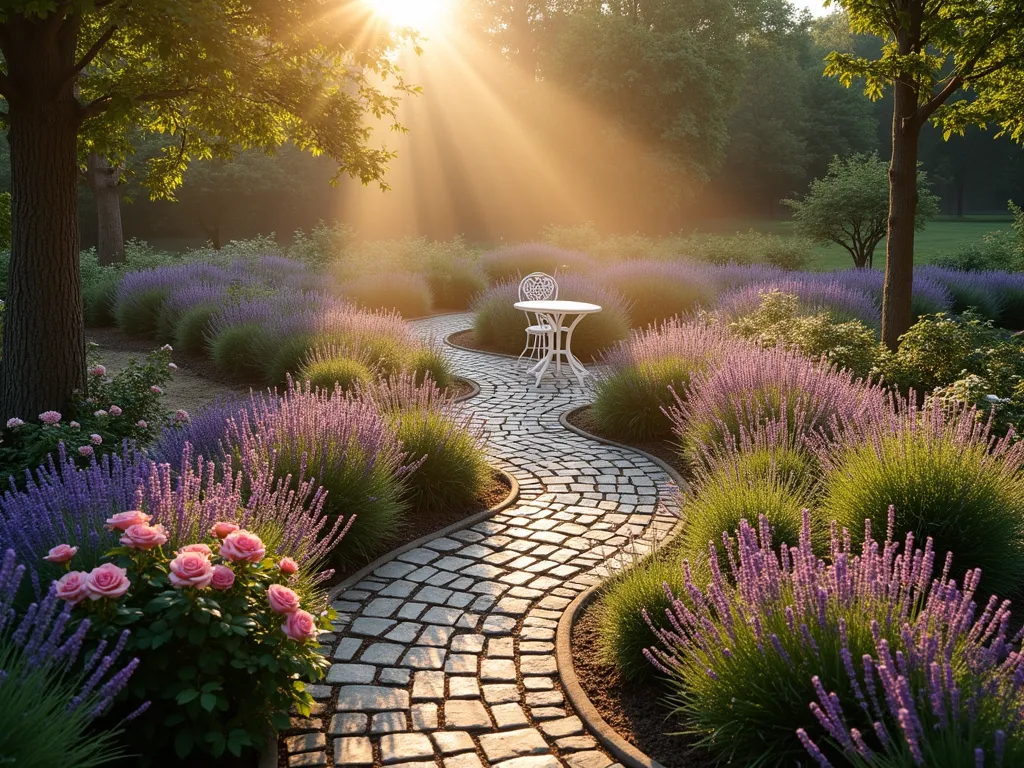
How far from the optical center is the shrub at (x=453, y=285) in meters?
18.4

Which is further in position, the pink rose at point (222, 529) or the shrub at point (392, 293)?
the shrub at point (392, 293)

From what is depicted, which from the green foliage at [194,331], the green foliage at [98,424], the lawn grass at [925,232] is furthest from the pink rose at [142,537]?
the lawn grass at [925,232]

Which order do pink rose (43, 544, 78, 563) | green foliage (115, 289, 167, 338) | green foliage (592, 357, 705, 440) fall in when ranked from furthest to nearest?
green foliage (115, 289, 167, 338)
green foliage (592, 357, 705, 440)
pink rose (43, 544, 78, 563)

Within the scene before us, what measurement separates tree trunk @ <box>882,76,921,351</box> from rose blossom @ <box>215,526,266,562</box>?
8.01m

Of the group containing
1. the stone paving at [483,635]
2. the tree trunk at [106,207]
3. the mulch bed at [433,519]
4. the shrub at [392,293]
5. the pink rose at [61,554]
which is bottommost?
the stone paving at [483,635]

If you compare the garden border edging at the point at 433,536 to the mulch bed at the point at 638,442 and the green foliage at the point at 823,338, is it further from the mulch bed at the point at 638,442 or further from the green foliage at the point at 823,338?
the green foliage at the point at 823,338

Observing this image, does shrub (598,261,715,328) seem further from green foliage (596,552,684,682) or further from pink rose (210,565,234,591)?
pink rose (210,565,234,591)

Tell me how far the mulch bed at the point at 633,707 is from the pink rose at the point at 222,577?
1641mm

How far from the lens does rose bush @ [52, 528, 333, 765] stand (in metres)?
2.76

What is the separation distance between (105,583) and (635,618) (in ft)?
7.22

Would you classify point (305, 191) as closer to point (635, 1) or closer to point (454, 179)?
point (454, 179)

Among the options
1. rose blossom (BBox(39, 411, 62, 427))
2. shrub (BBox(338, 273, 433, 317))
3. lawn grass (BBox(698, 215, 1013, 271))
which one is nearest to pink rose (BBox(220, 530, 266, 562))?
rose blossom (BBox(39, 411, 62, 427))

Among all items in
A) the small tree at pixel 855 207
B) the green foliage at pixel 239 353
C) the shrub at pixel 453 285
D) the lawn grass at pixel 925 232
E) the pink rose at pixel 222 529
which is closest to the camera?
the pink rose at pixel 222 529

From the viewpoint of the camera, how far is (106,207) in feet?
62.9
